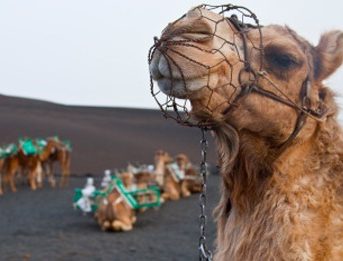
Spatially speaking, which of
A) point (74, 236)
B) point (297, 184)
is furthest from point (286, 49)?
point (74, 236)

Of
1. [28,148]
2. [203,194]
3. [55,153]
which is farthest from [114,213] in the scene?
[203,194]

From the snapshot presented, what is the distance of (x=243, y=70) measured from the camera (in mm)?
1838

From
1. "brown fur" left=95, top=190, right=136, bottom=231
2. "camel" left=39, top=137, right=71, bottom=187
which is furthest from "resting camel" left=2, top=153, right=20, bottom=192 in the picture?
"brown fur" left=95, top=190, right=136, bottom=231

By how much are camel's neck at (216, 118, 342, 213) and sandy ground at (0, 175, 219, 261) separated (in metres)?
4.73

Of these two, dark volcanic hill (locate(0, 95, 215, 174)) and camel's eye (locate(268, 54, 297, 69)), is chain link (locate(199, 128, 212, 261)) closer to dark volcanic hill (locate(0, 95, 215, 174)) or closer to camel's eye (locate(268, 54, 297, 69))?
camel's eye (locate(268, 54, 297, 69))

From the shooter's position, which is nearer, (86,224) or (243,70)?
(243,70)

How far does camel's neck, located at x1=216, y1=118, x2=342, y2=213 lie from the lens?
6.23ft

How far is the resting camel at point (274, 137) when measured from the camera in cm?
178

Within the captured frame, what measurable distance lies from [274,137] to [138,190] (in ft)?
26.0

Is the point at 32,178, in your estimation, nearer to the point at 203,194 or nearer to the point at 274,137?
the point at 203,194

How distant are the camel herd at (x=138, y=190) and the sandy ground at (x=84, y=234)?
19cm

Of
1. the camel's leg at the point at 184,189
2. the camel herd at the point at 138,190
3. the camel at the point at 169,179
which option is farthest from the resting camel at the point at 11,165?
the camel's leg at the point at 184,189

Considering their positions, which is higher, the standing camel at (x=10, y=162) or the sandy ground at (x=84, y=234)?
the standing camel at (x=10, y=162)

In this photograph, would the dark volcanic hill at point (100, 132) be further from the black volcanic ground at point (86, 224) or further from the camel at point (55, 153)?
the camel at point (55, 153)
